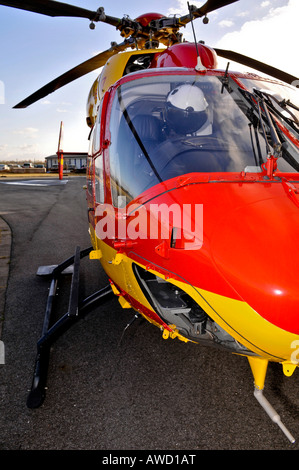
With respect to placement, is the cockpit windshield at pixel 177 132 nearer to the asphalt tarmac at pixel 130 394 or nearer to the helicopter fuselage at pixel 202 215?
the helicopter fuselage at pixel 202 215

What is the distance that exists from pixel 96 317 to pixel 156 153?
2190 millimetres

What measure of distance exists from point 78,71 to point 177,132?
440 cm

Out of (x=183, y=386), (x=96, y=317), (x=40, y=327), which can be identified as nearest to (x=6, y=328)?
(x=40, y=327)

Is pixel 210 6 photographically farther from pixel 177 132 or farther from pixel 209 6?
pixel 177 132

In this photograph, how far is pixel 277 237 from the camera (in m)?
1.47

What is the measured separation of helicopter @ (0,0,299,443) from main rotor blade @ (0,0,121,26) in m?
2.21

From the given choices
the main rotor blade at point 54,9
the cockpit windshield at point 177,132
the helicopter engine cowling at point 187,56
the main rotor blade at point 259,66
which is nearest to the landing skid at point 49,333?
the cockpit windshield at point 177,132

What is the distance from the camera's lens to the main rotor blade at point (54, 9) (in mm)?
3958

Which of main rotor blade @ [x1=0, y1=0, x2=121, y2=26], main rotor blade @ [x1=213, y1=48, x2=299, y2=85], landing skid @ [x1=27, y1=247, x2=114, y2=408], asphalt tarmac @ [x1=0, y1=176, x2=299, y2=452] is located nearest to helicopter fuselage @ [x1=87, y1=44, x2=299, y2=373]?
landing skid @ [x1=27, y1=247, x2=114, y2=408]

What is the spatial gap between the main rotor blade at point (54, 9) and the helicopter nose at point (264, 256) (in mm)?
4214

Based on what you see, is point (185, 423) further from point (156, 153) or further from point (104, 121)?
point (104, 121)

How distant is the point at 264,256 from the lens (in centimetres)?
142

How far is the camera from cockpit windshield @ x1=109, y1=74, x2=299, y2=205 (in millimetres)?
2084

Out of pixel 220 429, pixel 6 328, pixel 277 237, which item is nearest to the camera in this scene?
pixel 277 237
